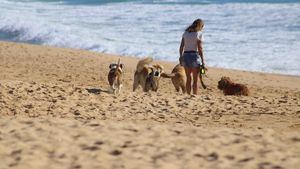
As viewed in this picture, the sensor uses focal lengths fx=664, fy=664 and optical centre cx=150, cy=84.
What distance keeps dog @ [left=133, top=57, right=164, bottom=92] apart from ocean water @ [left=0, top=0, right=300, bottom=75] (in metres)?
6.59

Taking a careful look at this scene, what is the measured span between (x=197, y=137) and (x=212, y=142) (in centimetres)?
26

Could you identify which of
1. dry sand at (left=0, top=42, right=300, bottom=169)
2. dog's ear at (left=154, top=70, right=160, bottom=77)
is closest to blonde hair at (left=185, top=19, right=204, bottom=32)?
dry sand at (left=0, top=42, right=300, bottom=169)

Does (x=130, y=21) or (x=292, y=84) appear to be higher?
(x=130, y=21)

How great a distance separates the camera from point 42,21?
93.2ft

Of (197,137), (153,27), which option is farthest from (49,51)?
(197,137)

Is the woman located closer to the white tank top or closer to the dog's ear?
the white tank top

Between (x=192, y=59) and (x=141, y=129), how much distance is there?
3.23m

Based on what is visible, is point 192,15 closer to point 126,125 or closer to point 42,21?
point 42,21

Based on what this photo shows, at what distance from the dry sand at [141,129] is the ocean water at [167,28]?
225 inches

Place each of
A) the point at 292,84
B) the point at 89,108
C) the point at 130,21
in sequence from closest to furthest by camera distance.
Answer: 1. the point at 89,108
2. the point at 292,84
3. the point at 130,21

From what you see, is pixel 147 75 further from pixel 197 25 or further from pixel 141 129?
pixel 141 129

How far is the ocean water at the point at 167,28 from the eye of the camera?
2056cm

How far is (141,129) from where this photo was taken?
8.19 m

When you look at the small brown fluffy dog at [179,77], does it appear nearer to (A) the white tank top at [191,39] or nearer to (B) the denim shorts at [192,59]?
(B) the denim shorts at [192,59]
